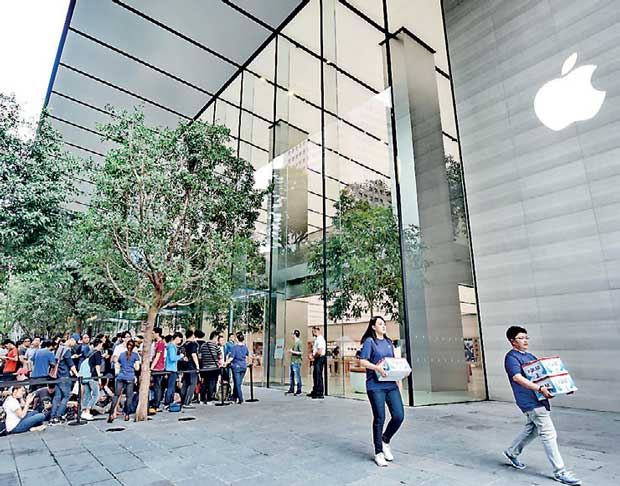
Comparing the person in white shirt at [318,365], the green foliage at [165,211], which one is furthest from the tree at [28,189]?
the person in white shirt at [318,365]

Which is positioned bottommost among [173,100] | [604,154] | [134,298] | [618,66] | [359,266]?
[134,298]

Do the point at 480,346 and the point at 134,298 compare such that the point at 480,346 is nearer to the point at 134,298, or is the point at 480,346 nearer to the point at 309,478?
the point at 309,478

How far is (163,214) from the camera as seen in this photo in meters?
6.81

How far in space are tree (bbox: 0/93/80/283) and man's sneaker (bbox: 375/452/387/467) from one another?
24.7 feet

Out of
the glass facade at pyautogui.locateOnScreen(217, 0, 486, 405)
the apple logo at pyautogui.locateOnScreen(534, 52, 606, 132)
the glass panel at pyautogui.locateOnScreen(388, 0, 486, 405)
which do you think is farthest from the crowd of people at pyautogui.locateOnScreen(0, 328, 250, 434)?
the apple logo at pyautogui.locateOnScreen(534, 52, 606, 132)

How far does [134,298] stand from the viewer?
21.7 feet

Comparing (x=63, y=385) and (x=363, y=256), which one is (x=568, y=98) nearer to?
(x=363, y=256)

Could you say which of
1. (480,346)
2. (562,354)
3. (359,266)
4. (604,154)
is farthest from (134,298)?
(604,154)

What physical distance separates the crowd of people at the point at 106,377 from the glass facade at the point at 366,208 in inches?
92.5

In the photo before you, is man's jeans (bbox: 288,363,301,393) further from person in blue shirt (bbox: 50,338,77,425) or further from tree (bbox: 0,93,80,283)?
tree (bbox: 0,93,80,283)

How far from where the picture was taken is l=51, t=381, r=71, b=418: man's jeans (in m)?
6.22

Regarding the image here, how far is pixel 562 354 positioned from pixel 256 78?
11353 millimetres

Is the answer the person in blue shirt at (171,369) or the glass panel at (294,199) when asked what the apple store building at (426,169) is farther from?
the person in blue shirt at (171,369)

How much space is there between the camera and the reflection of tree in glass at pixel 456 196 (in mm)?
8418
